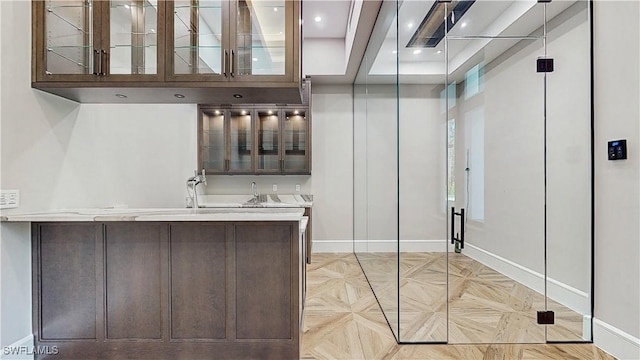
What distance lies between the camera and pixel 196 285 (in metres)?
2.09

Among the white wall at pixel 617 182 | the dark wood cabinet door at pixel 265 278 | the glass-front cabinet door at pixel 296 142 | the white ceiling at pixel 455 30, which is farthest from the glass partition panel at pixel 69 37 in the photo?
the white wall at pixel 617 182

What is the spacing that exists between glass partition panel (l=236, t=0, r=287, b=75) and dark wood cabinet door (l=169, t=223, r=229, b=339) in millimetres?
1056

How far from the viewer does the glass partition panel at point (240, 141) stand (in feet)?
15.5

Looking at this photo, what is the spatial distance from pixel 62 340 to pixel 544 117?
13.5ft

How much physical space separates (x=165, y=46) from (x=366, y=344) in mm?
2395

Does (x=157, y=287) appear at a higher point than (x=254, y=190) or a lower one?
lower

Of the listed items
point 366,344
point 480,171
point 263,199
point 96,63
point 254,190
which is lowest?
point 366,344

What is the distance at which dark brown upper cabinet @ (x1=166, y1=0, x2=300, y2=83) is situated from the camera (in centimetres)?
209

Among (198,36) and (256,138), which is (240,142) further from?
(198,36)

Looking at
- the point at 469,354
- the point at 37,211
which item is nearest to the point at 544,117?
the point at 469,354

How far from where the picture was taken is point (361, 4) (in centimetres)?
311

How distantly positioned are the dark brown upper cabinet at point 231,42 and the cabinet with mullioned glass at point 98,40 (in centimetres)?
12

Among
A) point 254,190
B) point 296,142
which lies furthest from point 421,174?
point 254,190

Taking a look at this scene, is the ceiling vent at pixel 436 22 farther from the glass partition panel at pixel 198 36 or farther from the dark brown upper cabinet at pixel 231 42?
the glass partition panel at pixel 198 36
